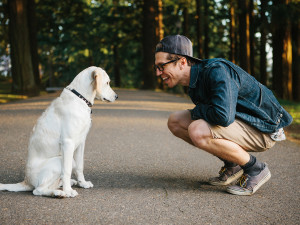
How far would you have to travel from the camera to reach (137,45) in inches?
1394

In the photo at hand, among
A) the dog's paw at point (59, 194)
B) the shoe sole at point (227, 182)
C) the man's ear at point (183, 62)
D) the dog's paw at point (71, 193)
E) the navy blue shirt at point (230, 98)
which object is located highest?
the man's ear at point (183, 62)

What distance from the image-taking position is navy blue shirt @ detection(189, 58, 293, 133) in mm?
3850

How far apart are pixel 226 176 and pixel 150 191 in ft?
3.32

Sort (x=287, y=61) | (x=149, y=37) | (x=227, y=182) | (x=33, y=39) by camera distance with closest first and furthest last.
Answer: (x=227, y=182) → (x=287, y=61) → (x=33, y=39) → (x=149, y=37)

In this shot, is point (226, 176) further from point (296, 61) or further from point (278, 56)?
point (296, 61)

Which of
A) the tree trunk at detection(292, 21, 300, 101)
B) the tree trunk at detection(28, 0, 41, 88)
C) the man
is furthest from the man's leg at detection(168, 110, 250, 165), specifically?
the tree trunk at detection(28, 0, 41, 88)

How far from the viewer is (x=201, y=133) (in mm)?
4090

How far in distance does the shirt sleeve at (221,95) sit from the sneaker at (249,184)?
770 mm

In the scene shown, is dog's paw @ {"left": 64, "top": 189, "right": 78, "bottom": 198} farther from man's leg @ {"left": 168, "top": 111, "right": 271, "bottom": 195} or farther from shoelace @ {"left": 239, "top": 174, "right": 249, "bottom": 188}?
shoelace @ {"left": 239, "top": 174, "right": 249, "bottom": 188}

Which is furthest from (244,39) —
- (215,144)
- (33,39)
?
(215,144)

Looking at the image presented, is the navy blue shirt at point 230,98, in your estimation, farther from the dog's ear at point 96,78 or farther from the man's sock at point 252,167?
the dog's ear at point 96,78

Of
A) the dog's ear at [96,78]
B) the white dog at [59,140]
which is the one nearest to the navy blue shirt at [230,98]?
the dog's ear at [96,78]

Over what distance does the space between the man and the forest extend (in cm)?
1371

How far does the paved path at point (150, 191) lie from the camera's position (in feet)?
11.3
